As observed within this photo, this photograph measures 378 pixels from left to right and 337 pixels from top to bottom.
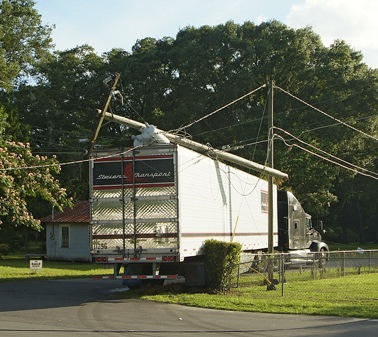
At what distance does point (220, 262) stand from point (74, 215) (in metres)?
20.4

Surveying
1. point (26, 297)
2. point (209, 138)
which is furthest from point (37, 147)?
point (26, 297)

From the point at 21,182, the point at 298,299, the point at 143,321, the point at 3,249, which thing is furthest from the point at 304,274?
the point at 3,249

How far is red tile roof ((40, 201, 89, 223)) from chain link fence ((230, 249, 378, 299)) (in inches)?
664

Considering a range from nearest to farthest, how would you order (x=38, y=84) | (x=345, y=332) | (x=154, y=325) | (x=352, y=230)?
(x=345, y=332) < (x=154, y=325) < (x=38, y=84) < (x=352, y=230)

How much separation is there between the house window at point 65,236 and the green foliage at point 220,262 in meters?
20.1

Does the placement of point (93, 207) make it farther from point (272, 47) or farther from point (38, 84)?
point (38, 84)

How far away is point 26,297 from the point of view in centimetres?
1514

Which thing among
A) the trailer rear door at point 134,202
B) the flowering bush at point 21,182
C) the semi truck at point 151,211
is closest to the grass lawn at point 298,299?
the semi truck at point 151,211

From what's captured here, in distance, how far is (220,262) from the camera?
15656mm

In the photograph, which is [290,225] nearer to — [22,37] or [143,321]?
[143,321]

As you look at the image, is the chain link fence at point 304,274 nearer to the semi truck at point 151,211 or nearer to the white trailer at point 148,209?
the semi truck at point 151,211

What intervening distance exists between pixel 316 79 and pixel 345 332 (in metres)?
37.3

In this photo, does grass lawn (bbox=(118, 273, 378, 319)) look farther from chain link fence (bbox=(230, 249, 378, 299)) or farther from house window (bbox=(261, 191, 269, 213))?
house window (bbox=(261, 191, 269, 213))

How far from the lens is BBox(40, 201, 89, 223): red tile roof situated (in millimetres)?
33375
